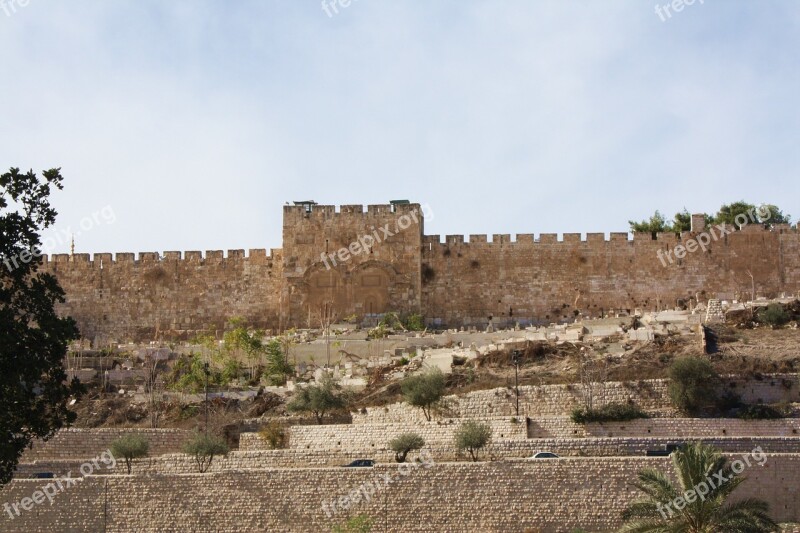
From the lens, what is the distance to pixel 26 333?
61.6ft

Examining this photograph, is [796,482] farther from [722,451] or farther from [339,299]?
[339,299]

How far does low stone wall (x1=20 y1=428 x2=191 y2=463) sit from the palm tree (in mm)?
9717

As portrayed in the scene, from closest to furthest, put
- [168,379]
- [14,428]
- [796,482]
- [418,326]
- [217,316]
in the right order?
1. [14,428]
2. [796,482]
3. [168,379]
4. [418,326]
5. [217,316]

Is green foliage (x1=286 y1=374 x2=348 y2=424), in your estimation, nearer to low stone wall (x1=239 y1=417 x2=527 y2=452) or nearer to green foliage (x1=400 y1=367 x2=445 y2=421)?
low stone wall (x1=239 y1=417 x2=527 y2=452)

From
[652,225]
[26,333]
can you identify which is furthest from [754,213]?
[26,333]

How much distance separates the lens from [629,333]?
2906 centimetres

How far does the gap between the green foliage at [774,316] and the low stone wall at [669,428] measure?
615 cm

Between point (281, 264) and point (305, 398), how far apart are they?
10962mm

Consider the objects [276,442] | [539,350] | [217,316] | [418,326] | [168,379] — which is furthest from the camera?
[217,316]

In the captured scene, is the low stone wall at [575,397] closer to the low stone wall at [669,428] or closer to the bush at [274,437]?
the low stone wall at [669,428]

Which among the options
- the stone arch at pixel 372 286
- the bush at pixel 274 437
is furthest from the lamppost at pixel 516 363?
the stone arch at pixel 372 286

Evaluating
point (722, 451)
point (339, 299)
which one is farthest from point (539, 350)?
point (339, 299)

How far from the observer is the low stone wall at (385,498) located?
21.0 metres

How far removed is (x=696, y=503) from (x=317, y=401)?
9180mm
